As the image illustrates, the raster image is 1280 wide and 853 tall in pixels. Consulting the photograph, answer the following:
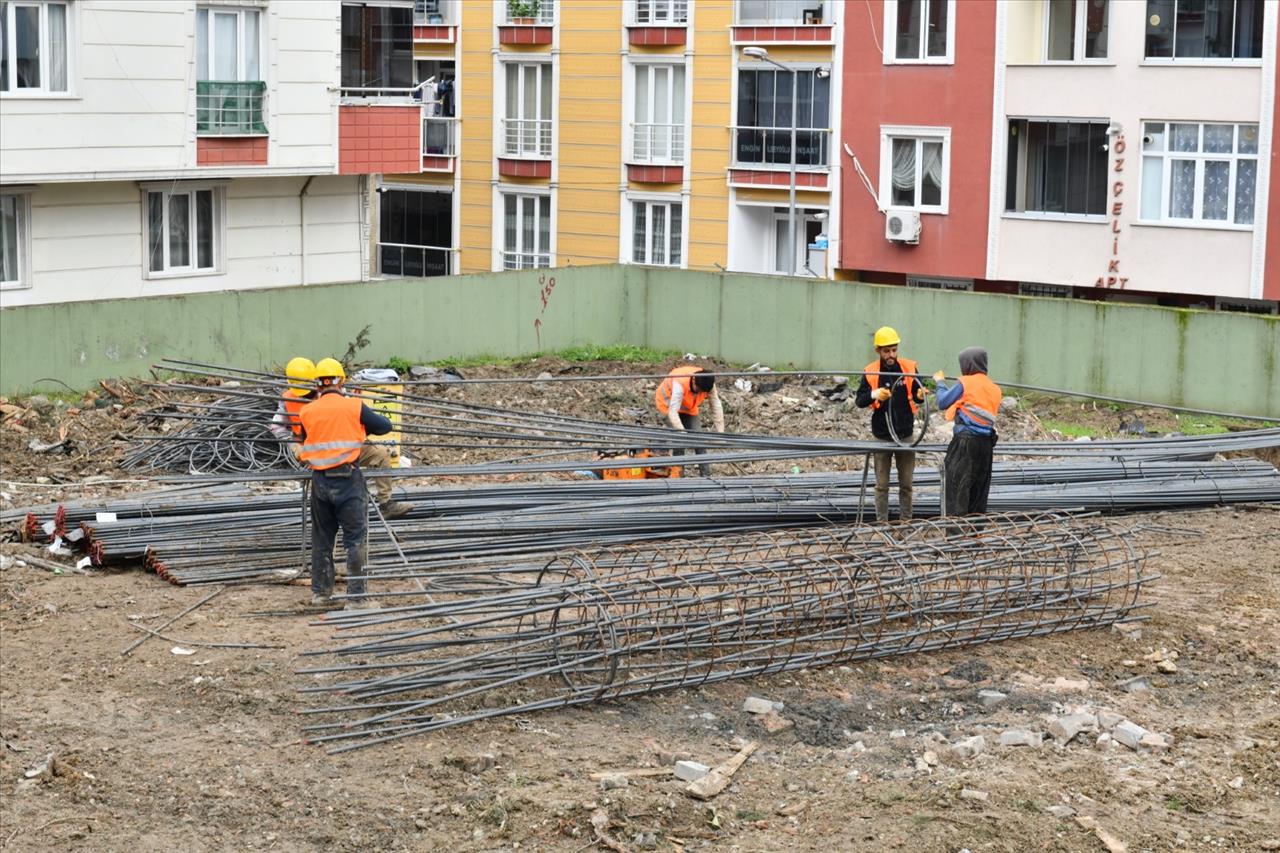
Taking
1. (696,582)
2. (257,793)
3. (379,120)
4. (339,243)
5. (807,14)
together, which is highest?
(807,14)

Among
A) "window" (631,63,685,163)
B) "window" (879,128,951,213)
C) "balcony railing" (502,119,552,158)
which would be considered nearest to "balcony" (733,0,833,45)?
"window" (631,63,685,163)

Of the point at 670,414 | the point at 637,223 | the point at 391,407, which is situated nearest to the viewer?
the point at 670,414

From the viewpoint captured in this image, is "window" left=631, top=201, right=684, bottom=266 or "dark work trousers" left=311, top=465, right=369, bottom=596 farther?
"window" left=631, top=201, right=684, bottom=266

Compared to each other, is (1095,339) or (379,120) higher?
(379,120)

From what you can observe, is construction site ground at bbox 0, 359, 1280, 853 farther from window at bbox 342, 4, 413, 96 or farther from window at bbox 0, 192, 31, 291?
window at bbox 342, 4, 413, 96

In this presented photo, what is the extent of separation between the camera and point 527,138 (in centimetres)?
4147

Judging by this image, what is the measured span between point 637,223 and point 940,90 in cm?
892

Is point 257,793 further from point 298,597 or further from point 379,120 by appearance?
point 379,120

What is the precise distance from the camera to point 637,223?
39.8 metres

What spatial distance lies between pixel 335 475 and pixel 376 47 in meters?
18.0

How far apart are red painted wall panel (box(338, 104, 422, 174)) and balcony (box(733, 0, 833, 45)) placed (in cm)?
974

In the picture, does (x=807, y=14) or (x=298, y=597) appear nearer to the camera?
(x=298, y=597)

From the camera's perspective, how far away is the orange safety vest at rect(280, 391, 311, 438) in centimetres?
1299

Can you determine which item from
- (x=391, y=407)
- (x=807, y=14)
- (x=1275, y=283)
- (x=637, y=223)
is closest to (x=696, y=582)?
(x=391, y=407)
